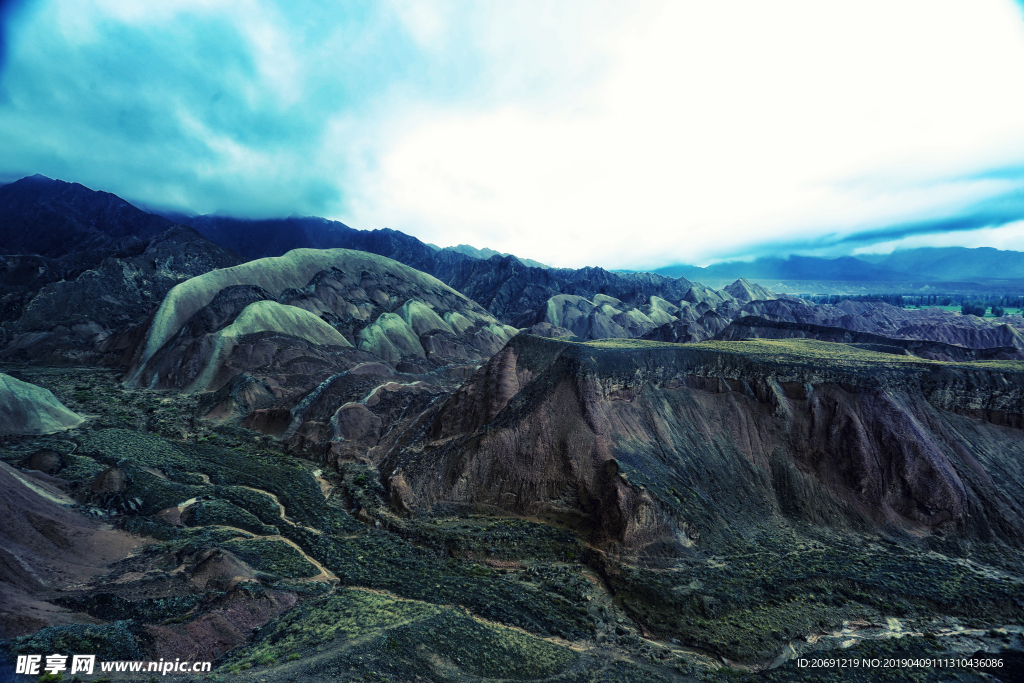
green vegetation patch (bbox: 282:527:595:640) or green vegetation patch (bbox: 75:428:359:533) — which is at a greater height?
green vegetation patch (bbox: 75:428:359:533)

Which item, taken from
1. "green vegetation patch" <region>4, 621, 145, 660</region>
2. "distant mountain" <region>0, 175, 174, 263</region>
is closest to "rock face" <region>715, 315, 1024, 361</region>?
"green vegetation patch" <region>4, 621, 145, 660</region>

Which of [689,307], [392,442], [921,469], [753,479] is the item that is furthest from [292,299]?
[689,307]

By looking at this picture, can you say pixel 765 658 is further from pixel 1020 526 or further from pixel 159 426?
pixel 159 426

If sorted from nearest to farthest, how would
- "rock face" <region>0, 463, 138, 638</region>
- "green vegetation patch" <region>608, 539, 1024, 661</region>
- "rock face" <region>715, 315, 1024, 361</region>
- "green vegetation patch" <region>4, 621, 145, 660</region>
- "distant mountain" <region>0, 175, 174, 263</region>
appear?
1. "green vegetation patch" <region>4, 621, 145, 660</region>
2. "rock face" <region>0, 463, 138, 638</region>
3. "green vegetation patch" <region>608, 539, 1024, 661</region>
4. "rock face" <region>715, 315, 1024, 361</region>
5. "distant mountain" <region>0, 175, 174, 263</region>

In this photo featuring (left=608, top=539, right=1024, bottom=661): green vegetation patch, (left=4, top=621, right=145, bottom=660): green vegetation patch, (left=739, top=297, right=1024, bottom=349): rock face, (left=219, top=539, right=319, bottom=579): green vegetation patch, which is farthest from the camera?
(left=739, top=297, right=1024, bottom=349): rock face

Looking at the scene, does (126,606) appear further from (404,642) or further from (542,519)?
(542,519)

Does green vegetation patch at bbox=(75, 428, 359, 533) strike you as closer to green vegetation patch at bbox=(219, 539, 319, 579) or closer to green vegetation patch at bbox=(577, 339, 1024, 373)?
green vegetation patch at bbox=(219, 539, 319, 579)
